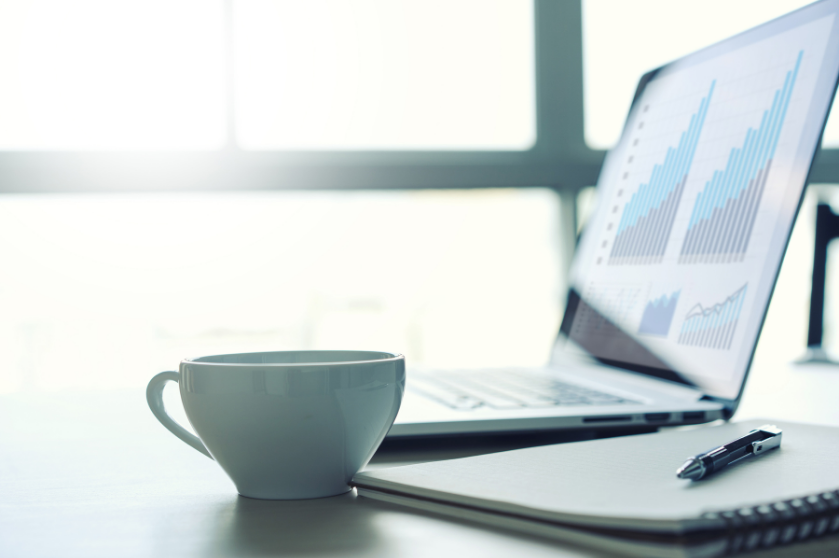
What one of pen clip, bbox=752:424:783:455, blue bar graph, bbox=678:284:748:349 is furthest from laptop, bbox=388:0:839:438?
pen clip, bbox=752:424:783:455

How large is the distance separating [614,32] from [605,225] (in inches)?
59.5

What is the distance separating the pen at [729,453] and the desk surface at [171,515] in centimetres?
5

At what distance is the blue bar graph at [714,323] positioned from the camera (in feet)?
1.70

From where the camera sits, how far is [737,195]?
1.84 feet

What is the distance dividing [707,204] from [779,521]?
0.41m

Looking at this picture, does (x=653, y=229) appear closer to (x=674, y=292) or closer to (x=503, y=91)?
(x=674, y=292)

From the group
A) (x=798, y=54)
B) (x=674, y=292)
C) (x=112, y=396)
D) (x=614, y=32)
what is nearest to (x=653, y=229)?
(x=674, y=292)

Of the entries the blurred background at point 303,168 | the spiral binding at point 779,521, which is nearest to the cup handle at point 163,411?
the spiral binding at point 779,521

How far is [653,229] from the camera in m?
0.67

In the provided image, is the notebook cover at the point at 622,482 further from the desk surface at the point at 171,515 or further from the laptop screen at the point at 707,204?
the laptop screen at the point at 707,204

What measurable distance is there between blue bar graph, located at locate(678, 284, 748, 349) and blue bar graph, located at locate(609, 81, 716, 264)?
3.5 inches

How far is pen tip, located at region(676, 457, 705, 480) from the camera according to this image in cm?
29

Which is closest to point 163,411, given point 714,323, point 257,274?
point 714,323

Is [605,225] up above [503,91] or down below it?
below
